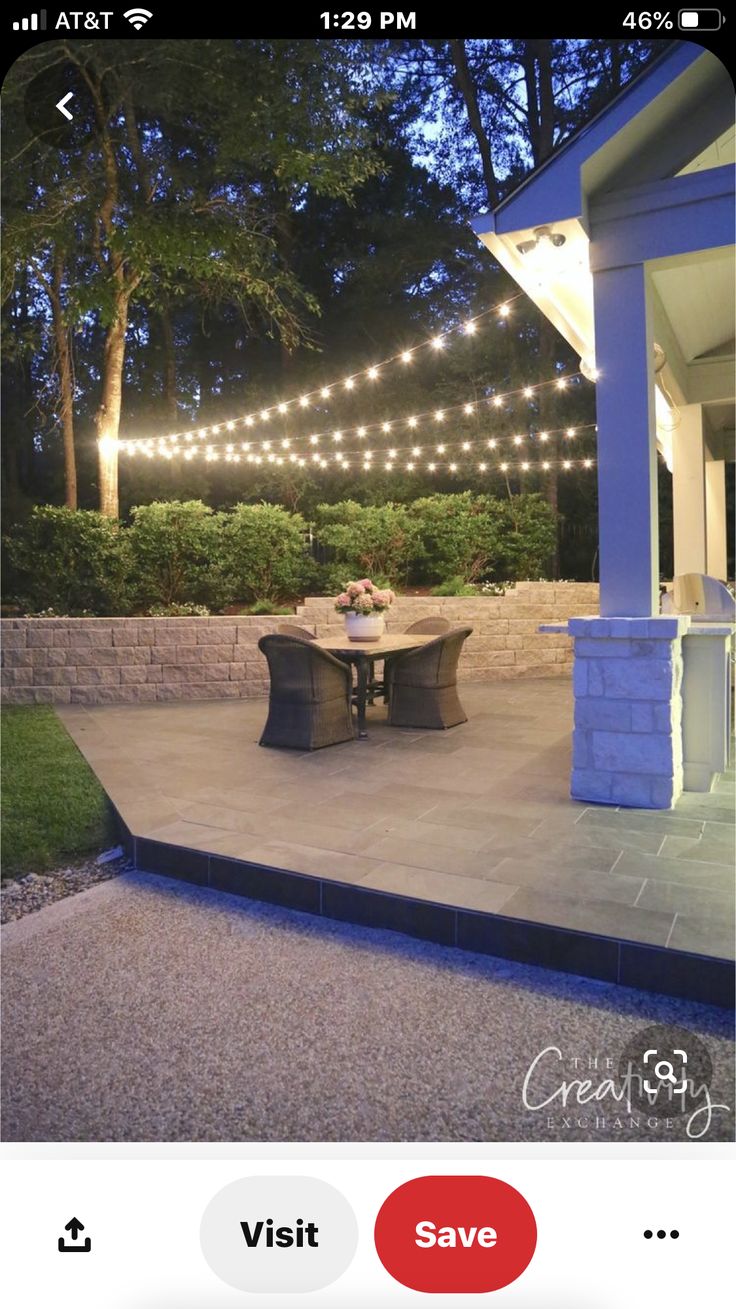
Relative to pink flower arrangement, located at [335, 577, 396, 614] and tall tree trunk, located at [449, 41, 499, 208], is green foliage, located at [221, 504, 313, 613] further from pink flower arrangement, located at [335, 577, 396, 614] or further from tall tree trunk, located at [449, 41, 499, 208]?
tall tree trunk, located at [449, 41, 499, 208]

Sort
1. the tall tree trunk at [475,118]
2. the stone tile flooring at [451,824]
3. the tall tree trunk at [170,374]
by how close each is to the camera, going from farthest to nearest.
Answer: the tall tree trunk at [170,374] → the tall tree trunk at [475,118] → the stone tile flooring at [451,824]

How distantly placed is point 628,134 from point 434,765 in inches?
126

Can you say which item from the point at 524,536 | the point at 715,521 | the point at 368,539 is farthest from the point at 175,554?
the point at 715,521

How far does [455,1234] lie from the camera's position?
0.92 m

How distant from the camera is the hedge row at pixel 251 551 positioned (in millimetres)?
7750

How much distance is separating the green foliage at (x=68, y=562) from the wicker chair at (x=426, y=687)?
3.64 m

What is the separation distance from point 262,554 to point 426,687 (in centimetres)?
368

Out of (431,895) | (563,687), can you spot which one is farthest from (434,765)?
(563,687)

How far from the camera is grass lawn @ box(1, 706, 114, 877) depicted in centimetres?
329

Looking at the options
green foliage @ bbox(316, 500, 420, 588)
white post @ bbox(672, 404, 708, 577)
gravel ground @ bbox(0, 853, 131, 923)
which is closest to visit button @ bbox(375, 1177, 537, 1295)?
gravel ground @ bbox(0, 853, 131, 923)

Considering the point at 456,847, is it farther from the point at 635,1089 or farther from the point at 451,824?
the point at 635,1089
